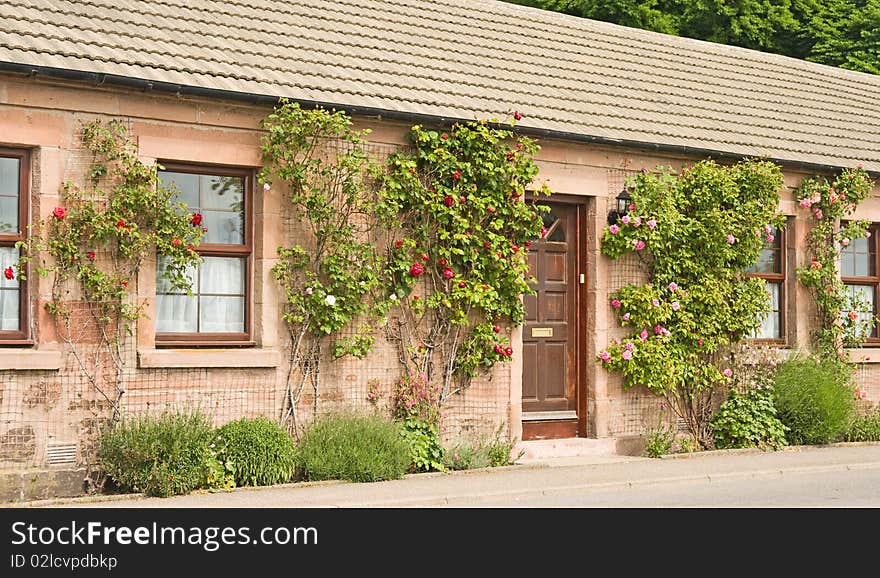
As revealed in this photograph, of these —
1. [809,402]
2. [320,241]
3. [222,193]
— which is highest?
[222,193]

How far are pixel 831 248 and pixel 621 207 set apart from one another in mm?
3588

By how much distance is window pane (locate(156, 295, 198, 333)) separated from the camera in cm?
1196

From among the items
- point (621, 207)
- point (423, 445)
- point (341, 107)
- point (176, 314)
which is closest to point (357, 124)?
point (341, 107)

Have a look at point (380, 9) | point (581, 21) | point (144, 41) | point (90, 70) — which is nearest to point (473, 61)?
point (380, 9)

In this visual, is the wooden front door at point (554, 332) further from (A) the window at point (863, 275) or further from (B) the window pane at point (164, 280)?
(A) the window at point (863, 275)

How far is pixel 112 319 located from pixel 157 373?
0.66 metres

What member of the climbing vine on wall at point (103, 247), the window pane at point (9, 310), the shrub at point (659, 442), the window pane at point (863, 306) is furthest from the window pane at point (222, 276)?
the window pane at point (863, 306)

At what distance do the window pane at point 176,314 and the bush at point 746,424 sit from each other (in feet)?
22.0

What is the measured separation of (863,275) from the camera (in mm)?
17781

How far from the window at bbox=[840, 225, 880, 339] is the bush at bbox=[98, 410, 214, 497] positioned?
972 cm

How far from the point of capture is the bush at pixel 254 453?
37.9ft

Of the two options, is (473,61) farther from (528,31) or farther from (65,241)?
(65,241)

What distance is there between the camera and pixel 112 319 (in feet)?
37.5

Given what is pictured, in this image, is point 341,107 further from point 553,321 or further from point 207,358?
point 553,321
